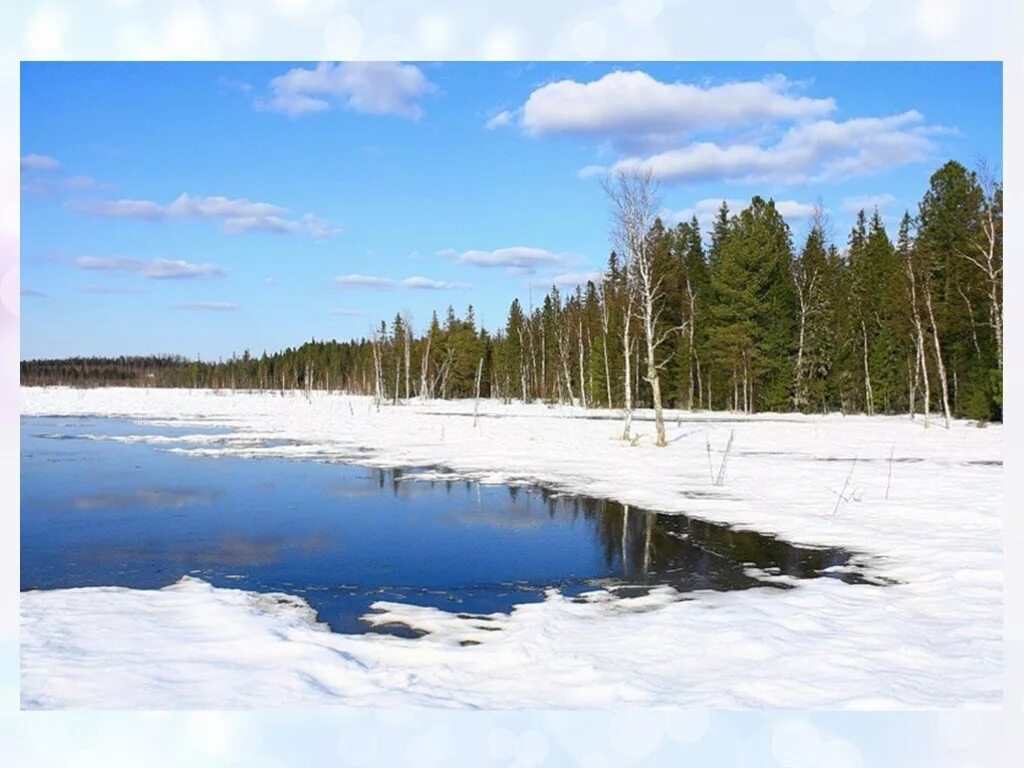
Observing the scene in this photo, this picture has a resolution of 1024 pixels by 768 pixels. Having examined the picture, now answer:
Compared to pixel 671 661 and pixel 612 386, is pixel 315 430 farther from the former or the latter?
pixel 671 661

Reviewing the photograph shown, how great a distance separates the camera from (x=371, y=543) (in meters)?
11.3

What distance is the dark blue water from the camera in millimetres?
9000

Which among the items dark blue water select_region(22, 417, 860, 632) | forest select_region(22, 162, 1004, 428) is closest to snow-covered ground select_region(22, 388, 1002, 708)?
dark blue water select_region(22, 417, 860, 632)

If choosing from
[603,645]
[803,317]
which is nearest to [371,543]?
[603,645]

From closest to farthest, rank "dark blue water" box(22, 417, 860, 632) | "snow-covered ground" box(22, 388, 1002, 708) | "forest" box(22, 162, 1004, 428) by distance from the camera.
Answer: "snow-covered ground" box(22, 388, 1002, 708) < "dark blue water" box(22, 417, 860, 632) < "forest" box(22, 162, 1004, 428)

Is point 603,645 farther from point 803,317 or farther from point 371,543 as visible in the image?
point 803,317

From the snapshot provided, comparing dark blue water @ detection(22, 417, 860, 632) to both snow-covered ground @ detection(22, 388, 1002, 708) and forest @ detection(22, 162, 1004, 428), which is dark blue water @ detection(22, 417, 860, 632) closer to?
snow-covered ground @ detection(22, 388, 1002, 708)

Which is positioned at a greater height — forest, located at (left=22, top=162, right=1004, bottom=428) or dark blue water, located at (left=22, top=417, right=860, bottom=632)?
forest, located at (left=22, top=162, right=1004, bottom=428)

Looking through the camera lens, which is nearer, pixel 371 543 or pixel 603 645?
pixel 603 645

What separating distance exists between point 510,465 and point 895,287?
31.1m

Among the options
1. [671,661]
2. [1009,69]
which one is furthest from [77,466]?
[1009,69]

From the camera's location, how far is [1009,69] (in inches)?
314

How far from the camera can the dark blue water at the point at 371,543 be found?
9.00m

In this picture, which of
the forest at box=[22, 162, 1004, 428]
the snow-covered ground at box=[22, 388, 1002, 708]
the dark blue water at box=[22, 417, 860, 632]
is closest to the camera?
the snow-covered ground at box=[22, 388, 1002, 708]
